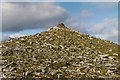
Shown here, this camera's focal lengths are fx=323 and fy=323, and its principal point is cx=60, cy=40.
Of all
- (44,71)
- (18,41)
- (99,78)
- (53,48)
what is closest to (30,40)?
(18,41)

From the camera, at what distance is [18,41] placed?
38844mm

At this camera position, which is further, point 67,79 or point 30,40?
point 30,40

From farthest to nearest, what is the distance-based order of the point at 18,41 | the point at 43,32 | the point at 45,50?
the point at 43,32
the point at 18,41
the point at 45,50

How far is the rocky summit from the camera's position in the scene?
99.9ft

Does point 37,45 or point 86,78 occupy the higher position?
point 37,45

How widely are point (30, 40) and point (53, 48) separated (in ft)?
12.8

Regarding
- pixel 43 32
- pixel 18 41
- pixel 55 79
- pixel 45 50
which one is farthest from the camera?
pixel 43 32

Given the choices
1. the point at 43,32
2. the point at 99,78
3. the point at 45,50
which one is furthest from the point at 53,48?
the point at 99,78

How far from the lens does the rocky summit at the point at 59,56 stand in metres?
30.4

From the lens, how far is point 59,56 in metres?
34.5

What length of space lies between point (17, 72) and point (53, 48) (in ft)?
25.3

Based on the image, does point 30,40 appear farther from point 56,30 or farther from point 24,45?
point 56,30

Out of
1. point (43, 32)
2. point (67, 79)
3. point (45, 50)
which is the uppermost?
point (43, 32)

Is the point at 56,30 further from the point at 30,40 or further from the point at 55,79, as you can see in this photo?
the point at 55,79
